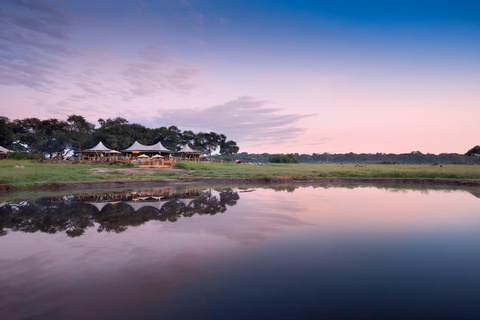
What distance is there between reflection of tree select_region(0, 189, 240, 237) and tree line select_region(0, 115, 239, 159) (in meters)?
35.9

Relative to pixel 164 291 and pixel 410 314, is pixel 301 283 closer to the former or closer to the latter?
pixel 410 314

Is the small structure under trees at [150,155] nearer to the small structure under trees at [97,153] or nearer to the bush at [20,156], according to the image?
the small structure under trees at [97,153]

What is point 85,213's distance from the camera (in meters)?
11.5

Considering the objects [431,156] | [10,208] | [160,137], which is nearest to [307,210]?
[10,208]

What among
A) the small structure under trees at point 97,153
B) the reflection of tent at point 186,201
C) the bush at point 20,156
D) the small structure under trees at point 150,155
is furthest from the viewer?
the small structure under trees at point 97,153

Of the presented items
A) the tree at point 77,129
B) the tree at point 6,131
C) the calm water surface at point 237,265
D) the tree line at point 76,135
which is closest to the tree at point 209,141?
the tree line at point 76,135

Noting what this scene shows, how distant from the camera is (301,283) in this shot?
5.09 metres

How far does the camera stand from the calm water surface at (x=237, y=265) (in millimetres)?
4277

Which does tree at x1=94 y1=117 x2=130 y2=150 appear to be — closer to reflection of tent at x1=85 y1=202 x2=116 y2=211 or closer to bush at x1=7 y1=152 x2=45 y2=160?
bush at x1=7 y1=152 x2=45 y2=160

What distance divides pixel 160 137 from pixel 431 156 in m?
123

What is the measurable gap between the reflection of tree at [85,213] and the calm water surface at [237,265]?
0.09 meters

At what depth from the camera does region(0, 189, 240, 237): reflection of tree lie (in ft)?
30.6

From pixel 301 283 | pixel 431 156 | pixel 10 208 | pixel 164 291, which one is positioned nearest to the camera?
pixel 164 291

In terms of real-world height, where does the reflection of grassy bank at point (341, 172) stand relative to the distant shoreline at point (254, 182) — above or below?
above
